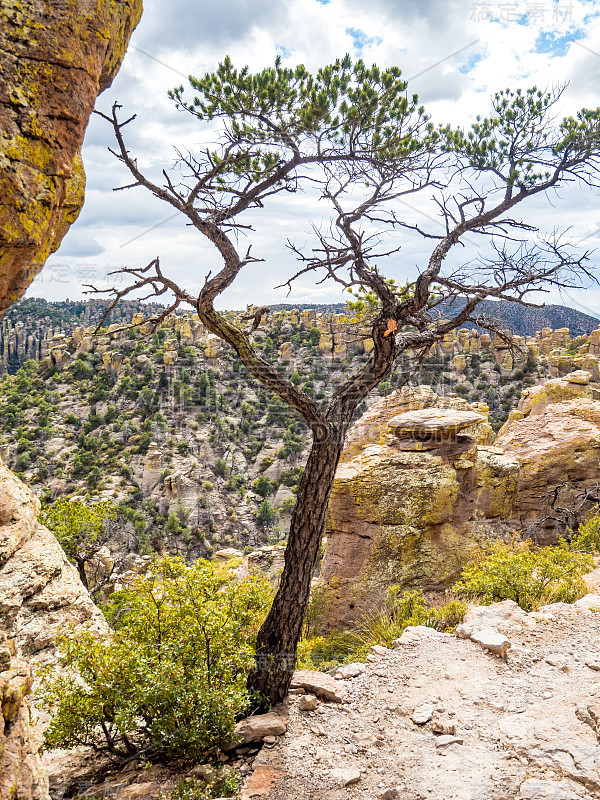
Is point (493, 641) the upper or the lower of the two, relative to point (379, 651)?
upper

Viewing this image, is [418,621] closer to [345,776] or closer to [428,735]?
[428,735]

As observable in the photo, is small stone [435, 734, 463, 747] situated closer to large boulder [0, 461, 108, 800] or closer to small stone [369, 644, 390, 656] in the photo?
small stone [369, 644, 390, 656]

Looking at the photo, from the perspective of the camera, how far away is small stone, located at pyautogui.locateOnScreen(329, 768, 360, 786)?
9.41 ft

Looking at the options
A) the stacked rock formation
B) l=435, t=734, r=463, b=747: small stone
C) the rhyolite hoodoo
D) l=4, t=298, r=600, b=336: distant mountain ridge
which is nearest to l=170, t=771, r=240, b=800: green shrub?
the rhyolite hoodoo

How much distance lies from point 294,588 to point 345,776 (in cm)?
125

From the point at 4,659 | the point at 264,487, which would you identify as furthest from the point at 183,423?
the point at 4,659

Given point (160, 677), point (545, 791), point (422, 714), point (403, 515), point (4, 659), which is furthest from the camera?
point (403, 515)

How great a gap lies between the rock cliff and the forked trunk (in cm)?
249

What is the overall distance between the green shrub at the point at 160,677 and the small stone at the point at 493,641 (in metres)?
2.45

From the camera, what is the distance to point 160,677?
9.87 ft

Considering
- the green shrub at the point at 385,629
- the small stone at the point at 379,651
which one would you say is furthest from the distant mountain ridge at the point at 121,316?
the small stone at the point at 379,651

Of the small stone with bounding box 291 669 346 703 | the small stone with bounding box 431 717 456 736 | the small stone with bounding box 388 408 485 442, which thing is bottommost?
the small stone with bounding box 291 669 346 703

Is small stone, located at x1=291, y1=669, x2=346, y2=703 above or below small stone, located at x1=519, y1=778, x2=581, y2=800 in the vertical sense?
below

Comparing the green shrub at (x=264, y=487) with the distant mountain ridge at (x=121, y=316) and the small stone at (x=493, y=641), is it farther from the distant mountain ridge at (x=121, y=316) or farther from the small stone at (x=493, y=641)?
the small stone at (x=493, y=641)
